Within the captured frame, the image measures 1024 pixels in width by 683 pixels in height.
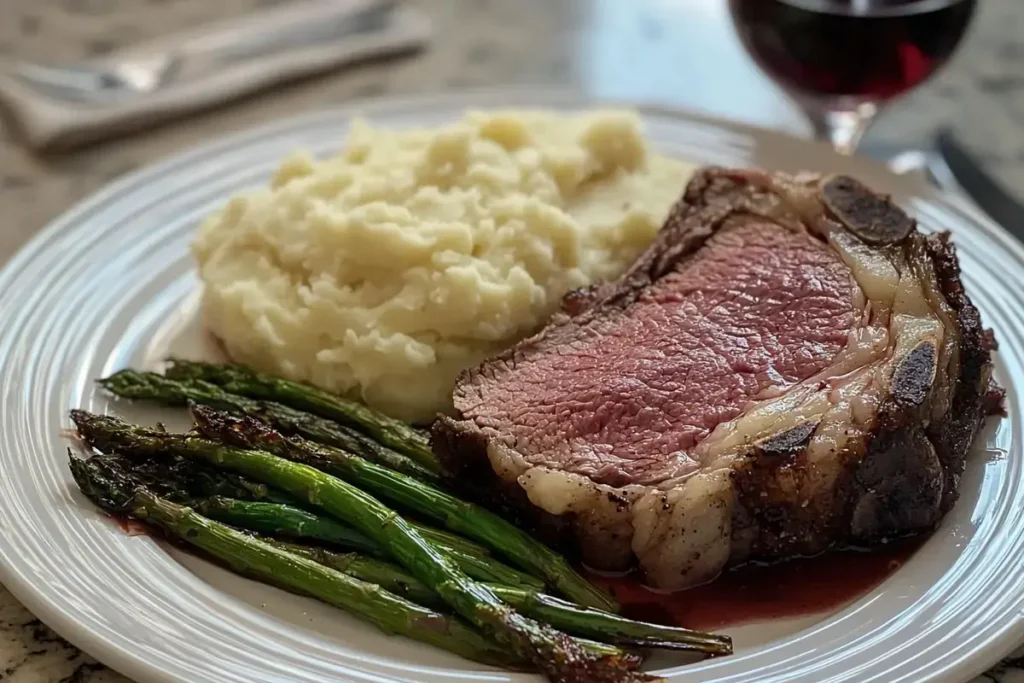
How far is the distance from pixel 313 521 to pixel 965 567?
1.58 m

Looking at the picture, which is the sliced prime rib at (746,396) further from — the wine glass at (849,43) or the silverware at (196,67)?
the silverware at (196,67)

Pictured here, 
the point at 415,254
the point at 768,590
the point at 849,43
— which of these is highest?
the point at 849,43

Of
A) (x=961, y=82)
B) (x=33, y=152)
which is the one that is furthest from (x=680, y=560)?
(x=961, y=82)

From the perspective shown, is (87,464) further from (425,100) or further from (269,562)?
(425,100)

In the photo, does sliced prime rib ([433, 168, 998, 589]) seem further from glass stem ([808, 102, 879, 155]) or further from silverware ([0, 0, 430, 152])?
silverware ([0, 0, 430, 152])

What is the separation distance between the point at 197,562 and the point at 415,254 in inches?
44.8

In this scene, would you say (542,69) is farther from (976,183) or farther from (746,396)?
(746,396)

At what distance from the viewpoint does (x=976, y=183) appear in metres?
4.31

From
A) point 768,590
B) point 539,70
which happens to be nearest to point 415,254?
point 768,590

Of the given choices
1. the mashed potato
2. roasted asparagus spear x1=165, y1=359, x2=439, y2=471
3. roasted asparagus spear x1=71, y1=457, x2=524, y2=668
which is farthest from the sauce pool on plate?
the mashed potato

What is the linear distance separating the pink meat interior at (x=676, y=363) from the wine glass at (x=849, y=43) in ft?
2.93

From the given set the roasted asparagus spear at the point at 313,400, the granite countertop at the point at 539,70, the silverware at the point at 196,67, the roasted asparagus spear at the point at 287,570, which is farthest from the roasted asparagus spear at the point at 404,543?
the silverware at the point at 196,67

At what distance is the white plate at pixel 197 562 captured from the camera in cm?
240

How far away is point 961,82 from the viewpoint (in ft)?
18.6
